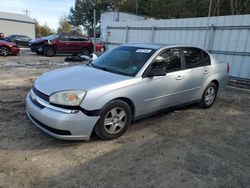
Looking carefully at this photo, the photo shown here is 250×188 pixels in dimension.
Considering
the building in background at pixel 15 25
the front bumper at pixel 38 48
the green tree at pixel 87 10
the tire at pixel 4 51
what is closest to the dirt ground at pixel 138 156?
the tire at pixel 4 51

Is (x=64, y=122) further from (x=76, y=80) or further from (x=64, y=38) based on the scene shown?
(x=64, y=38)

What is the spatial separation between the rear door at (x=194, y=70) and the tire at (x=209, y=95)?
23cm

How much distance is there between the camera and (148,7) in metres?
46.0

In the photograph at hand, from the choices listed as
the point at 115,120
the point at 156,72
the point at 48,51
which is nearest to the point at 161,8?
the point at 48,51

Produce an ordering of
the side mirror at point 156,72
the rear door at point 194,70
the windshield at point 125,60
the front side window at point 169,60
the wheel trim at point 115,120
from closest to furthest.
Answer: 1. the wheel trim at point 115,120
2. the side mirror at point 156,72
3. the windshield at point 125,60
4. the front side window at point 169,60
5. the rear door at point 194,70

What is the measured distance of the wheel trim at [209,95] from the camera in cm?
570

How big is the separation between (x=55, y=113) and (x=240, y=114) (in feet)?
13.8

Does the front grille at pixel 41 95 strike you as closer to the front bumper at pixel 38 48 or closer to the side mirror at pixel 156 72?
the side mirror at pixel 156 72

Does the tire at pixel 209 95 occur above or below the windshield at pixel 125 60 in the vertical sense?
below

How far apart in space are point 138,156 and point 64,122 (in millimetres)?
1123

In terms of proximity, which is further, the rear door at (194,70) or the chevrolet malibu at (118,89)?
the rear door at (194,70)

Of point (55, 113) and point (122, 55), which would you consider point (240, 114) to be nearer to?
point (122, 55)

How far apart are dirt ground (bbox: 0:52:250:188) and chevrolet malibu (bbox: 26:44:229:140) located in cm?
28

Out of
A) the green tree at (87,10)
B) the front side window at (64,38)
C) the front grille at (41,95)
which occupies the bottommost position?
the front side window at (64,38)
